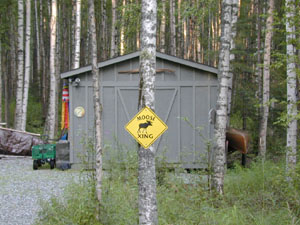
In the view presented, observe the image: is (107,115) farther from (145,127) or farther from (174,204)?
(145,127)

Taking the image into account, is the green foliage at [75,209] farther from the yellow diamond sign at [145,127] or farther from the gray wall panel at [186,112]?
the gray wall panel at [186,112]

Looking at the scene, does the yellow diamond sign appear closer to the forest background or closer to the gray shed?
the forest background

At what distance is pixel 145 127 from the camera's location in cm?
559

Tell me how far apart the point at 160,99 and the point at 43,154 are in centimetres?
382

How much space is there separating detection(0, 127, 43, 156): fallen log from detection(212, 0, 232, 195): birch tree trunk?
10.3 m

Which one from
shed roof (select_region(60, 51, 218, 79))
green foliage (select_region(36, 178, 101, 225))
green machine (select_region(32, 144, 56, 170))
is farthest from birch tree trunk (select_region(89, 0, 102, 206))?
green machine (select_region(32, 144, 56, 170))

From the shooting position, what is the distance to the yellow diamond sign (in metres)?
5.57

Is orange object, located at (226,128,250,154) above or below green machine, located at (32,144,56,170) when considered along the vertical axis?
above

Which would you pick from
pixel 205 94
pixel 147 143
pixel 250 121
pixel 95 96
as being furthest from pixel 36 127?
pixel 147 143

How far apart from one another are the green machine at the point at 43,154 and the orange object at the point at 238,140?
5.20 meters

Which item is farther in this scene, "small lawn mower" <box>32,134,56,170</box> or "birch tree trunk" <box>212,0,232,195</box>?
"small lawn mower" <box>32,134,56,170</box>

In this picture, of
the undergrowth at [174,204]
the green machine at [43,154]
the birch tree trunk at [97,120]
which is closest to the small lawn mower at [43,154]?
the green machine at [43,154]

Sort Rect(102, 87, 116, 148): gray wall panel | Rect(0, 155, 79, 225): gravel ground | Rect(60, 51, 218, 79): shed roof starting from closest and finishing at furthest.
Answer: Rect(0, 155, 79, 225): gravel ground → Rect(60, 51, 218, 79): shed roof → Rect(102, 87, 116, 148): gray wall panel

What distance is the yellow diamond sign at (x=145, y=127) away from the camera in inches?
219
